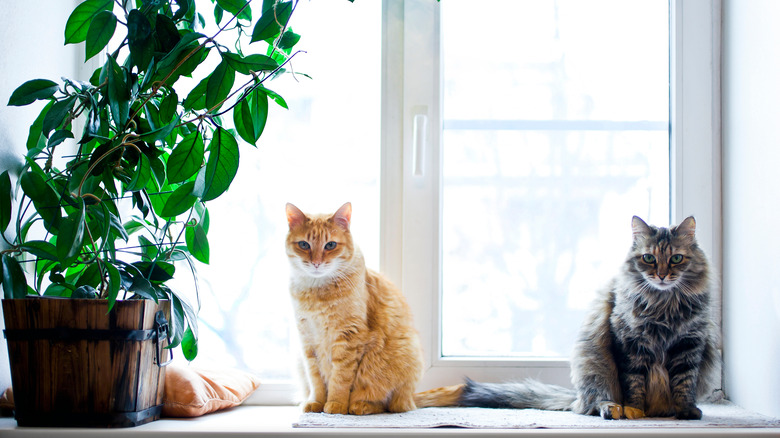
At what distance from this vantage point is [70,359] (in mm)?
1243

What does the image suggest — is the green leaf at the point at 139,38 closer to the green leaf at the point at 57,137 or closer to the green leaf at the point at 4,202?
the green leaf at the point at 57,137

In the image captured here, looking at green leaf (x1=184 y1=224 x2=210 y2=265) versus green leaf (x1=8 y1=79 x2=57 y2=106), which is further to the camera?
green leaf (x1=184 y1=224 x2=210 y2=265)

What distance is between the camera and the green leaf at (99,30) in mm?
1244

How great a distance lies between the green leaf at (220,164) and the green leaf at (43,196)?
292 mm

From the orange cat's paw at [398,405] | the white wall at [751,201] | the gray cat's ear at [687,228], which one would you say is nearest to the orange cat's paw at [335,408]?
the orange cat's paw at [398,405]

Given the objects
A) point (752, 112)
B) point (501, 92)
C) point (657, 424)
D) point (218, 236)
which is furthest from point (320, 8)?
point (657, 424)

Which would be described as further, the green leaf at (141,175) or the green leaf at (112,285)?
the green leaf at (141,175)

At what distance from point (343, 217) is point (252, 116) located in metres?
0.39

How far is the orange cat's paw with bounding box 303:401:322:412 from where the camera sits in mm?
1480

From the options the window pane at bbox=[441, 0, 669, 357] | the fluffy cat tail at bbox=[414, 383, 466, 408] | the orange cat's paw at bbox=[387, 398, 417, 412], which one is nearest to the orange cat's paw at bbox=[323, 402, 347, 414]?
the orange cat's paw at bbox=[387, 398, 417, 412]

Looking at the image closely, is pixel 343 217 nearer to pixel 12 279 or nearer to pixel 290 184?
pixel 290 184

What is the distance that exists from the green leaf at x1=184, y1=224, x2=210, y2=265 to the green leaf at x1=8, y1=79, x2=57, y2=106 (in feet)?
1.30

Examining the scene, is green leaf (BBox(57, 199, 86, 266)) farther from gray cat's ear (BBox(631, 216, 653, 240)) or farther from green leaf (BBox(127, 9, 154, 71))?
gray cat's ear (BBox(631, 216, 653, 240))

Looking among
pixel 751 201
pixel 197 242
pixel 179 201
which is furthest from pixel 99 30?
pixel 751 201
